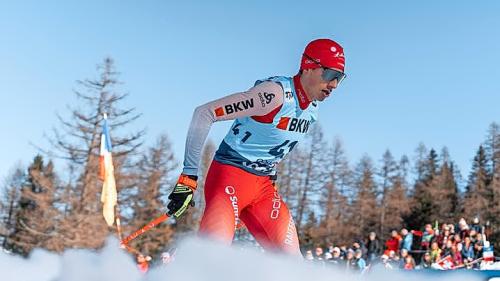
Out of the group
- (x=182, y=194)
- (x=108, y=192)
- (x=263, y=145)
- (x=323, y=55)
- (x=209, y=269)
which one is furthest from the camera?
(x=108, y=192)

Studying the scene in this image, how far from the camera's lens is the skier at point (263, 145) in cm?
411

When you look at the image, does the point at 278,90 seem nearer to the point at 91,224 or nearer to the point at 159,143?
the point at 91,224

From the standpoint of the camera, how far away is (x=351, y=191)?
56500 millimetres

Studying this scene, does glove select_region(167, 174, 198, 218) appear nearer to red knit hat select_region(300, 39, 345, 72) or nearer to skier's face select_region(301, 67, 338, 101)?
skier's face select_region(301, 67, 338, 101)

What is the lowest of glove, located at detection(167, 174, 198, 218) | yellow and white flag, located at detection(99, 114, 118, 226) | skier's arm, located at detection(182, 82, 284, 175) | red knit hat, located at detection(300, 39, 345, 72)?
glove, located at detection(167, 174, 198, 218)

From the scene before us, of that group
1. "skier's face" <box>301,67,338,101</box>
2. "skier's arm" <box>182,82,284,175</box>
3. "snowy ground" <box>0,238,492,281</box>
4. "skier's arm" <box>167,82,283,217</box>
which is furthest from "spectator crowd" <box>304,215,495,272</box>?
"snowy ground" <box>0,238,492,281</box>

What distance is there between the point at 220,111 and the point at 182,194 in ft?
1.80

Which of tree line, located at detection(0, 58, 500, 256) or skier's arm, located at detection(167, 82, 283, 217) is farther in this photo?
tree line, located at detection(0, 58, 500, 256)

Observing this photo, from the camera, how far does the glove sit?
381 centimetres

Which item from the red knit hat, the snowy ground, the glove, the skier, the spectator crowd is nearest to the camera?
the snowy ground

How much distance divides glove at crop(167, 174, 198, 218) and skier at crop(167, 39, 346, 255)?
0.03m

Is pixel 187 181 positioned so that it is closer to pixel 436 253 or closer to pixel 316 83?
pixel 316 83

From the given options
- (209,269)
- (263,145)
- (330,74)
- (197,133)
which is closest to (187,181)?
(197,133)

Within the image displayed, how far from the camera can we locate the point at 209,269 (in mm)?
2090
